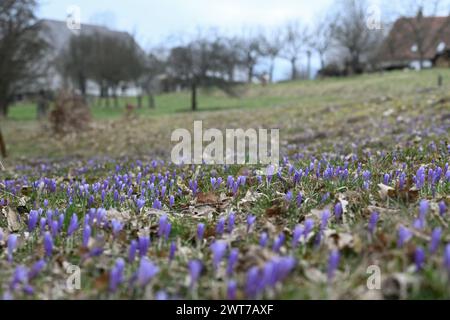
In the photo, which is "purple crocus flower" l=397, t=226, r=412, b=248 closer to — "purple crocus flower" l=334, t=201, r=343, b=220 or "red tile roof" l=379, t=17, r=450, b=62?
"purple crocus flower" l=334, t=201, r=343, b=220

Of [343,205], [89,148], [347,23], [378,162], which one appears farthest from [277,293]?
[347,23]

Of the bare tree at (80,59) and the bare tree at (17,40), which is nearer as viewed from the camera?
the bare tree at (17,40)

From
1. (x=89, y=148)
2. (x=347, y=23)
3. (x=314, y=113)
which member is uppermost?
(x=347, y=23)

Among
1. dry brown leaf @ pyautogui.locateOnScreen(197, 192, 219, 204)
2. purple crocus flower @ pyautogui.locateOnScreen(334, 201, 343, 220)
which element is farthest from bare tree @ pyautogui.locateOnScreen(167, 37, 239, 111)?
purple crocus flower @ pyautogui.locateOnScreen(334, 201, 343, 220)

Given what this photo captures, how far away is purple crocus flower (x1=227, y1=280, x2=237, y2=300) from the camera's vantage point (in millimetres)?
2084

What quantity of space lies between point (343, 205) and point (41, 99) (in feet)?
135

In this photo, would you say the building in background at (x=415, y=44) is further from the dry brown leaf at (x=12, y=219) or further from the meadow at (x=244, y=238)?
the dry brown leaf at (x=12, y=219)

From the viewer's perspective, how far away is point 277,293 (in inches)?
84.7

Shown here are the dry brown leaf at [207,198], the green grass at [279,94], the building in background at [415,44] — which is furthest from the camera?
the building in background at [415,44]

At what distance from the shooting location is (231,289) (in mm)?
2094

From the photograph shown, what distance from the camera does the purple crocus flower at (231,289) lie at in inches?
82.0

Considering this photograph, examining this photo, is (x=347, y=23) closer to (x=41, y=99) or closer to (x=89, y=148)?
(x=41, y=99)

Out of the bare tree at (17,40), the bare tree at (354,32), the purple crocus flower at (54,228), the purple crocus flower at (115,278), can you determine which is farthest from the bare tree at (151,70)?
the purple crocus flower at (115,278)

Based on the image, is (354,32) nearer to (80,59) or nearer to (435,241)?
(80,59)
